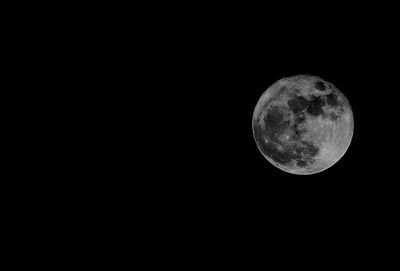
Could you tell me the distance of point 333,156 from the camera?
17.1 feet

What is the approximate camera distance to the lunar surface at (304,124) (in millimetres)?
4980

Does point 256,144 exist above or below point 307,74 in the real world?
below

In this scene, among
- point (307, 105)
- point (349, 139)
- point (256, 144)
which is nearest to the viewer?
point (307, 105)

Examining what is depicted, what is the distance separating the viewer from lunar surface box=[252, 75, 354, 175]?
16.3ft

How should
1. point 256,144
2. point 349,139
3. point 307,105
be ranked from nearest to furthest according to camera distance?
point 307,105
point 349,139
point 256,144

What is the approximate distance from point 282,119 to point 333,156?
0.97 metres

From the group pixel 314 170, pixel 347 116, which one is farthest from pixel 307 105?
pixel 314 170

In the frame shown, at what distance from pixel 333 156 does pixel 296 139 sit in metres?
0.68

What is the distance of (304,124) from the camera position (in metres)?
4.94

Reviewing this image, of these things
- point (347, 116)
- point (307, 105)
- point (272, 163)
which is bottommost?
point (272, 163)

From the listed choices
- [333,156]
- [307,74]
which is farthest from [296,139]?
[307,74]

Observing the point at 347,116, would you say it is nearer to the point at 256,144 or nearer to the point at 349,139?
the point at 349,139

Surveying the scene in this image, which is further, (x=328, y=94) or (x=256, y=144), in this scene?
(x=256, y=144)

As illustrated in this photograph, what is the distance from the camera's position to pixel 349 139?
17.7ft
